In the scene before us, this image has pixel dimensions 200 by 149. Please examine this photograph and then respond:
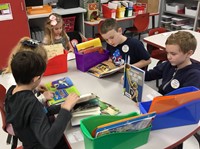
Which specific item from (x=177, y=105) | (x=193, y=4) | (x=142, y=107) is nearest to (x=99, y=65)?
(x=142, y=107)

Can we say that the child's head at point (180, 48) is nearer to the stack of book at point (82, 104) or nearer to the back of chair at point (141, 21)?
the stack of book at point (82, 104)

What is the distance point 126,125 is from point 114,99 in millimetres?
509

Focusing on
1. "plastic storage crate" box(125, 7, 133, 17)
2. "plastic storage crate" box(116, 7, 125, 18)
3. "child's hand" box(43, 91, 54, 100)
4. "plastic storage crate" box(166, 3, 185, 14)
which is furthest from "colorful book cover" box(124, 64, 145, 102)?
"plastic storage crate" box(166, 3, 185, 14)

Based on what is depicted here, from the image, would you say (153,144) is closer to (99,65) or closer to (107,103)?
(107,103)

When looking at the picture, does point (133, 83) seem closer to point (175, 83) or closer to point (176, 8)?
point (175, 83)

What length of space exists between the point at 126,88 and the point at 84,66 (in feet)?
1.62

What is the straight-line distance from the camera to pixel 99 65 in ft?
6.13

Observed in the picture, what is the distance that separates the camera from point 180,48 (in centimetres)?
157

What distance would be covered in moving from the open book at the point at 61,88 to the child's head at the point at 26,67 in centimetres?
33

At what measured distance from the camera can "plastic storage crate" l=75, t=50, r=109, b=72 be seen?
180cm

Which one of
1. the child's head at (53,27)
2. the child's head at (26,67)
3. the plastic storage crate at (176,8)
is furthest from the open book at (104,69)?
the plastic storage crate at (176,8)

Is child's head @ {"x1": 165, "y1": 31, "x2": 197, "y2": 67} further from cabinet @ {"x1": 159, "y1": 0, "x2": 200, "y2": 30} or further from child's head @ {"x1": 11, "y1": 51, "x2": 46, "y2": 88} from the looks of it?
cabinet @ {"x1": 159, "y1": 0, "x2": 200, "y2": 30}

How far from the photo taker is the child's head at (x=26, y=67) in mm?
1045

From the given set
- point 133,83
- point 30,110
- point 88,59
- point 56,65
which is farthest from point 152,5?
point 30,110
